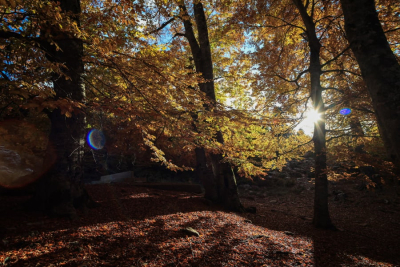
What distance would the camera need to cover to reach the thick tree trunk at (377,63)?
203 centimetres

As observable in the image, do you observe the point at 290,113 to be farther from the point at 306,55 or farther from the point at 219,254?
the point at 219,254

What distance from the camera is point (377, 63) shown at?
214 centimetres

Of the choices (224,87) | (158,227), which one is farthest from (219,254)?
(224,87)

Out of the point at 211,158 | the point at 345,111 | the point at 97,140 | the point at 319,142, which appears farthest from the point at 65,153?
the point at 345,111

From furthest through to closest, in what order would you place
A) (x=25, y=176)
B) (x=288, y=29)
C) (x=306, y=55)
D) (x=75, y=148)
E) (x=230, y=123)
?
(x=306, y=55)
(x=288, y=29)
(x=25, y=176)
(x=230, y=123)
(x=75, y=148)

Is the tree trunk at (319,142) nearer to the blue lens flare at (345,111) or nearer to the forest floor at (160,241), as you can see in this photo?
the forest floor at (160,241)

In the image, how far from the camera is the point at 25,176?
6273 millimetres

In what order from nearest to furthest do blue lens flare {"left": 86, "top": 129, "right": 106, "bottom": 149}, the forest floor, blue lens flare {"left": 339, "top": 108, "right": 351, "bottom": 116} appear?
the forest floor < blue lens flare {"left": 339, "top": 108, "right": 351, "bottom": 116} < blue lens flare {"left": 86, "top": 129, "right": 106, "bottom": 149}

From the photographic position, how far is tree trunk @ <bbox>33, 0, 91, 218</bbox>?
4.38m

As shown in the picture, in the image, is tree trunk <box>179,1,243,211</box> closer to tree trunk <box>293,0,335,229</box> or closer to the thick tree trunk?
tree trunk <box>293,0,335,229</box>

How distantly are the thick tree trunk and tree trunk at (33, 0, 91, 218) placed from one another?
477cm

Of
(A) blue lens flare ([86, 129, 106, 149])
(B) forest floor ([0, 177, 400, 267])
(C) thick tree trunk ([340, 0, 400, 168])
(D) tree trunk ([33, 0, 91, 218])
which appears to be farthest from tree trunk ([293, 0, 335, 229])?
(A) blue lens flare ([86, 129, 106, 149])

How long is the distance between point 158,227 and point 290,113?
7409 millimetres

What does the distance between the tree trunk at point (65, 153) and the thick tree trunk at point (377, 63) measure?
477 centimetres
